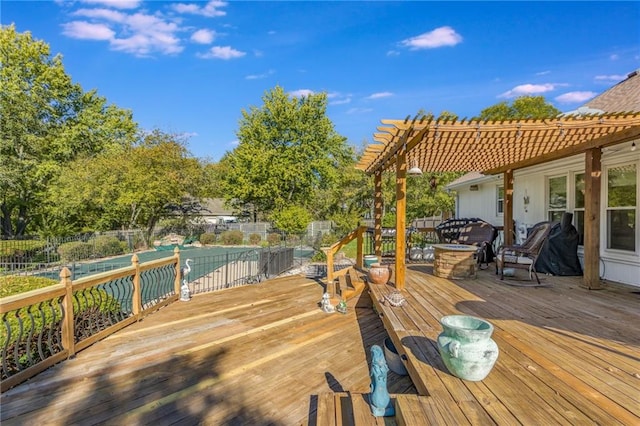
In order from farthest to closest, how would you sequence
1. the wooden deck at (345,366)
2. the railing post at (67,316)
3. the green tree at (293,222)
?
the green tree at (293,222) < the railing post at (67,316) < the wooden deck at (345,366)

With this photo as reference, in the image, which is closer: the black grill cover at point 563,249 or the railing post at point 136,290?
the railing post at point 136,290

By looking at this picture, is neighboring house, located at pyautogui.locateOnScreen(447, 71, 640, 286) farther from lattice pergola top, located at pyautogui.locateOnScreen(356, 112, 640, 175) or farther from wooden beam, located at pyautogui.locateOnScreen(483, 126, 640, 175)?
lattice pergola top, located at pyautogui.locateOnScreen(356, 112, 640, 175)

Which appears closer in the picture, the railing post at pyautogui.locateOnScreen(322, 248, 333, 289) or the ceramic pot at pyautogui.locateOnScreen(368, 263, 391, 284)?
the ceramic pot at pyautogui.locateOnScreen(368, 263, 391, 284)

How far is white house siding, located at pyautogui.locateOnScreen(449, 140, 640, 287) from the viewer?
489 centimetres

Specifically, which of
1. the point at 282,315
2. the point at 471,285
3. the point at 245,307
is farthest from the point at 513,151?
the point at 245,307

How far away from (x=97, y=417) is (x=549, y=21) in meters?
10.3

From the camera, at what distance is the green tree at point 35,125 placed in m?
17.7

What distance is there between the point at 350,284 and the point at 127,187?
17.4 meters

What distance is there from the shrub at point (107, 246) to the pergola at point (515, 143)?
14298 mm

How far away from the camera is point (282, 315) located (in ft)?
16.6

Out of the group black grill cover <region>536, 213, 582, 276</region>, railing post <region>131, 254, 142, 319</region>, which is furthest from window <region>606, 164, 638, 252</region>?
railing post <region>131, 254, 142, 319</region>

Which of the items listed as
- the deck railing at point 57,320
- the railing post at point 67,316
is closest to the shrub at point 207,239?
the deck railing at point 57,320

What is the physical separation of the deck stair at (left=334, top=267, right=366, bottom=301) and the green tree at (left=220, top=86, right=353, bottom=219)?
19024mm

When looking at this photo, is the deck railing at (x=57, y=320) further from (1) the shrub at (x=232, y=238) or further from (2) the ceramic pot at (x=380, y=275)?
(1) the shrub at (x=232, y=238)
